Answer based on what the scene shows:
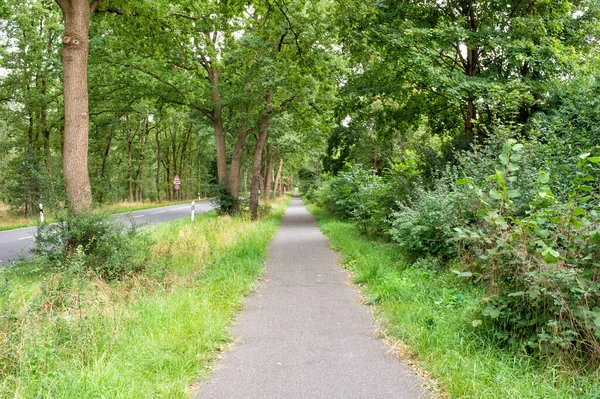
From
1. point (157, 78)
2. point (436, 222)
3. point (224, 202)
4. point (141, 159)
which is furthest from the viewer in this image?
point (141, 159)

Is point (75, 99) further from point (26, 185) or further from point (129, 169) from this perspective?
point (129, 169)

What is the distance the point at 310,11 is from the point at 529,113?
7015 mm

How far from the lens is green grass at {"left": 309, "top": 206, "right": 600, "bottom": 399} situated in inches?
120

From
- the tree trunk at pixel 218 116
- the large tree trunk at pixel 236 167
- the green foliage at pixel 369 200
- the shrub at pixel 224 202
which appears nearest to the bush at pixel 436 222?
the green foliage at pixel 369 200

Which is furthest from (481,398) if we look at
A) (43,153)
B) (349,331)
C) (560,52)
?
(43,153)

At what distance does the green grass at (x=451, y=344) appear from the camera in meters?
3.04

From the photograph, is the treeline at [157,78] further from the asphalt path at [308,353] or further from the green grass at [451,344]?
the green grass at [451,344]

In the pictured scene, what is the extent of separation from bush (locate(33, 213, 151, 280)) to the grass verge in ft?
0.96

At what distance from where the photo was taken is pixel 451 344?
3939mm

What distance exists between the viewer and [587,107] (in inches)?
302

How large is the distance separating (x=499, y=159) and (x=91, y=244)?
20.5ft

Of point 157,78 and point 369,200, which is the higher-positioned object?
point 157,78

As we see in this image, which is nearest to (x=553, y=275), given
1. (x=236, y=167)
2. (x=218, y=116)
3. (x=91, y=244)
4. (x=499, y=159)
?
(x=499, y=159)

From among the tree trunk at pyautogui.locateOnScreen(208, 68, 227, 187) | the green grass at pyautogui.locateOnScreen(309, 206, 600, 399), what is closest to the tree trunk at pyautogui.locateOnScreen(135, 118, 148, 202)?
the tree trunk at pyautogui.locateOnScreen(208, 68, 227, 187)
